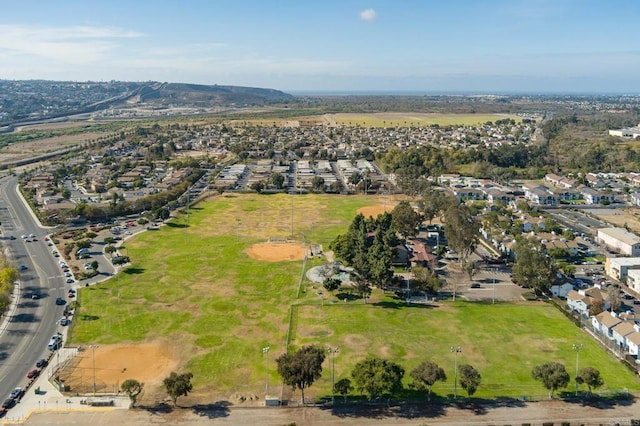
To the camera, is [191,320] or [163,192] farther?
[163,192]

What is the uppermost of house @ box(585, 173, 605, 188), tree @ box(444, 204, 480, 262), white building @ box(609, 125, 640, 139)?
white building @ box(609, 125, 640, 139)

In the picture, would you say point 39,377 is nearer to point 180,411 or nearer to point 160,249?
point 180,411

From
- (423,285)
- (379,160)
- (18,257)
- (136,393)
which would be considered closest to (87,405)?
(136,393)

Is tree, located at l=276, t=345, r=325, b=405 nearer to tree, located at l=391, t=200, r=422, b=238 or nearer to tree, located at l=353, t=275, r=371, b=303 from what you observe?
tree, located at l=353, t=275, r=371, b=303

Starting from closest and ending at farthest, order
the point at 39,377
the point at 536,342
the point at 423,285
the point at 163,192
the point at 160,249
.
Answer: the point at 39,377 → the point at 536,342 → the point at 423,285 → the point at 160,249 → the point at 163,192

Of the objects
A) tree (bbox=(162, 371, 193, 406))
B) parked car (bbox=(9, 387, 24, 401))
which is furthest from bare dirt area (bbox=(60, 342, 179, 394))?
tree (bbox=(162, 371, 193, 406))

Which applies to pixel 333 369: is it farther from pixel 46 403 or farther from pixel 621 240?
pixel 621 240
